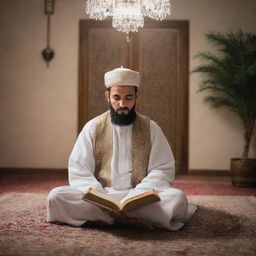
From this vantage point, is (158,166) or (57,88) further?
(57,88)

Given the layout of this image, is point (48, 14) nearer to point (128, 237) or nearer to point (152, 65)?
point (152, 65)

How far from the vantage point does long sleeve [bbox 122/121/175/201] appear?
3.13 m

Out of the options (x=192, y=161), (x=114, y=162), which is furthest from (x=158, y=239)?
(x=192, y=161)

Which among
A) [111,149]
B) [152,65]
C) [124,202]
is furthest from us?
[152,65]

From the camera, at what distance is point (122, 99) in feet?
10.6

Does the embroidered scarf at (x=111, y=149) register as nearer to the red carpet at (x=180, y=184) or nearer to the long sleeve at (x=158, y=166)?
the long sleeve at (x=158, y=166)

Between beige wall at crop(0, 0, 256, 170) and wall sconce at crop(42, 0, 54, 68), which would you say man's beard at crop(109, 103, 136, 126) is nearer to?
beige wall at crop(0, 0, 256, 170)

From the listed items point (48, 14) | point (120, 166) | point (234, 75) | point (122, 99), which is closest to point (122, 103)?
point (122, 99)

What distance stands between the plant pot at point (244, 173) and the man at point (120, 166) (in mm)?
2617

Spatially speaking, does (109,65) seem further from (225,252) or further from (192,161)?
(225,252)

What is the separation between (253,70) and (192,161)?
5.73ft

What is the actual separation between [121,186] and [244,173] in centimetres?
288

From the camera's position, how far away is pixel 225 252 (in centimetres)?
247

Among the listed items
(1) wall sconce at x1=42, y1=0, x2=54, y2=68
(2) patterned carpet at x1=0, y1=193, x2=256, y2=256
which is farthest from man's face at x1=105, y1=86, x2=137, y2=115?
(1) wall sconce at x1=42, y1=0, x2=54, y2=68
